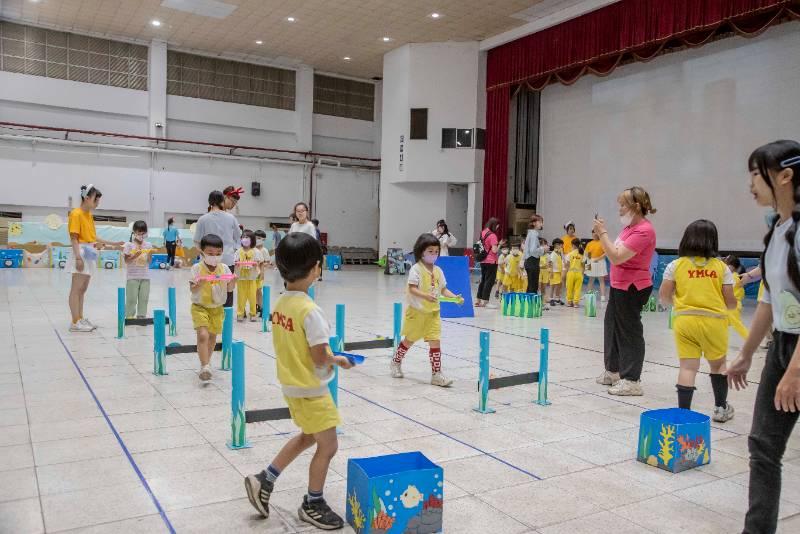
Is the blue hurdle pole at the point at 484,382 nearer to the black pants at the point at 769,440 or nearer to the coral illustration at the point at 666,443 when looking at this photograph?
the coral illustration at the point at 666,443

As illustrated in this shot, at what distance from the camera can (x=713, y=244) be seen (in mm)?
4535

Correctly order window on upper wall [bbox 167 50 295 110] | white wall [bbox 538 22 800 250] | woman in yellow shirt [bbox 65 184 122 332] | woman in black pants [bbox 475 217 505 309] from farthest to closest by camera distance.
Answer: window on upper wall [bbox 167 50 295 110] → white wall [bbox 538 22 800 250] → woman in black pants [bbox 475 217 505 309] → woman in yellow shirt [bbox 65 184 122 332]

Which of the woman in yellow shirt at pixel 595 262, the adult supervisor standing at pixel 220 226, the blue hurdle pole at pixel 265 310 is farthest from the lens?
the woman in yellow shirt at pixel 595 262

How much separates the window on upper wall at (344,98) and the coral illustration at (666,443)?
23.9m

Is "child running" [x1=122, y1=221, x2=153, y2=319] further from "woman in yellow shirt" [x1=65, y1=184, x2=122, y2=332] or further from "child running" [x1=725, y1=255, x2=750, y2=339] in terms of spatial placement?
"child running" [x1=725, y1=255, x2=750, y2=339]

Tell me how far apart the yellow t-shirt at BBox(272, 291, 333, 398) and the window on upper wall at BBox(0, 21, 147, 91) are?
22177mm

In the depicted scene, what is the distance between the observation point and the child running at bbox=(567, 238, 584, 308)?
12.8 metres

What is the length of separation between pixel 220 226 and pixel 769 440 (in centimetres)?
605

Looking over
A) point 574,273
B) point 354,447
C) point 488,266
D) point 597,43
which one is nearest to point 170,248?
point 488,266

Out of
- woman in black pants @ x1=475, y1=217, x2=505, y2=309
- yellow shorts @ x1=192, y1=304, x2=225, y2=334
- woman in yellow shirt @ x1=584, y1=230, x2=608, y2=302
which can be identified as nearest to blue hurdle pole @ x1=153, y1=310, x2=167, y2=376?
yellow shorts @ x1=192, y1=304, x2=225, y2=334

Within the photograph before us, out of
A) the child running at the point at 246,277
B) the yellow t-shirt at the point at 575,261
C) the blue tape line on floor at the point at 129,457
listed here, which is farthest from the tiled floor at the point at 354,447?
the yellow t-shirt at the point at 575,261

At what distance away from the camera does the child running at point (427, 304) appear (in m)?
5.74

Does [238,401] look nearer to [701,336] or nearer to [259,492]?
[259,492]

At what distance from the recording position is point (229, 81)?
24.3 metres
